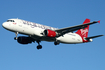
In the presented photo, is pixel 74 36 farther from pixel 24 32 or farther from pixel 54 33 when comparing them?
pixel 24 32

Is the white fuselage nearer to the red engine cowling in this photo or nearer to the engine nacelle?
the red engine cowling

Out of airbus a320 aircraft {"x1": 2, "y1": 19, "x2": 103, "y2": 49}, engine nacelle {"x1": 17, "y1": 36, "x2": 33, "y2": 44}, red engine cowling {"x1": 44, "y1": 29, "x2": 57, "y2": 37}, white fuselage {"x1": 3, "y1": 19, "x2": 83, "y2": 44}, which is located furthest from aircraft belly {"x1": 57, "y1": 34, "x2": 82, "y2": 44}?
engine nacelle {"x1": 17, "y1": 36, "x2": 33, "y2": 44}

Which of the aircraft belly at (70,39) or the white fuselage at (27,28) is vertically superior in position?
the white fuselage at (27,28)

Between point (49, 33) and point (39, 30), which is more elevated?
point (39, 30)

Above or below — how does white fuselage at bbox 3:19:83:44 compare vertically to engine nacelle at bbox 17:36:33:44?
above

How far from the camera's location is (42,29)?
139ft

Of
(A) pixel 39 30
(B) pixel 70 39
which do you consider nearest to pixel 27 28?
(A) pixel 39 30

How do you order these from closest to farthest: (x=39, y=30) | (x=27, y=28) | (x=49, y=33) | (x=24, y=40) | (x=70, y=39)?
(x=27, y=28) → (x=49, y=33) → (x=39, y=30) → (x=24, y=40) → (x=70, y=39)

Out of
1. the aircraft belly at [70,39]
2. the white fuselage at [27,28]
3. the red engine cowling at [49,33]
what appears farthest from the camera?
the aircraft belly at [70,39]

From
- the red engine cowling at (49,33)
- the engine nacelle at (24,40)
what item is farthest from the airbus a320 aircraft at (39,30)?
the engine nacelle at (24,40)

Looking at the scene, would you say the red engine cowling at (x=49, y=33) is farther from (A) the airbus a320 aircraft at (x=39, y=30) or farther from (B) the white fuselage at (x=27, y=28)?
(B) the white fuselage at (x=27, y=28)

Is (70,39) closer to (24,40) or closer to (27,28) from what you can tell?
(24,40)

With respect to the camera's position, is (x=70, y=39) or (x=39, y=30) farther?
(x=70, y=39)

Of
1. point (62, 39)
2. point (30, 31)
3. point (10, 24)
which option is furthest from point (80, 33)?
point (10, 24)
